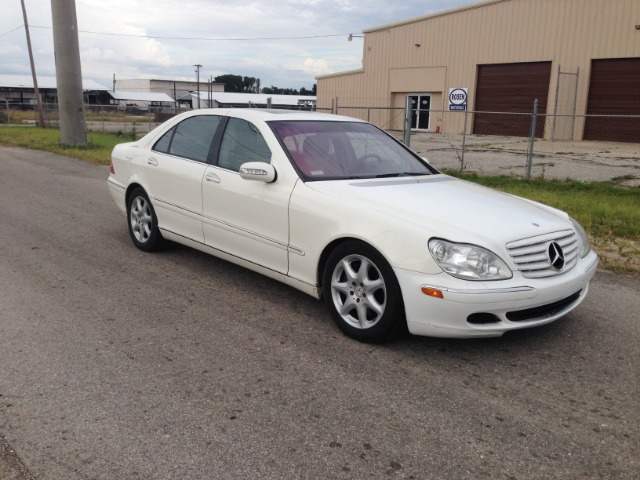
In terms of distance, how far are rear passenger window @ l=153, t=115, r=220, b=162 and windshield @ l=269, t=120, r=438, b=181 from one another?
2.52 ft

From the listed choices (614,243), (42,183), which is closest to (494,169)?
(614,243)

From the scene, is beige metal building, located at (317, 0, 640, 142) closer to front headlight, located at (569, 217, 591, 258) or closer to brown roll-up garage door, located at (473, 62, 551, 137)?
brown roll-up garage door, located at (473, 62, 551, 137)

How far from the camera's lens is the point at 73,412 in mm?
3258

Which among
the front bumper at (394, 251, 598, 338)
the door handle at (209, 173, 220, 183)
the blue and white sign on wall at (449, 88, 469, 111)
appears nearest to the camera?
the front bumper at (394, 251, 598, 338)

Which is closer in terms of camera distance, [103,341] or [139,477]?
[139,477]

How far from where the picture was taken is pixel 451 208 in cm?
424

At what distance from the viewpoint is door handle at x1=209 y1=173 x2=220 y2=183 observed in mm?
5308

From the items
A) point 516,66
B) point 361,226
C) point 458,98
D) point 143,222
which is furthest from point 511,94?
point 361,226

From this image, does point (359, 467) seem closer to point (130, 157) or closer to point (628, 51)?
point (130, 157)

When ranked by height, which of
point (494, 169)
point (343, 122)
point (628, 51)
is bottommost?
point (494, 169)

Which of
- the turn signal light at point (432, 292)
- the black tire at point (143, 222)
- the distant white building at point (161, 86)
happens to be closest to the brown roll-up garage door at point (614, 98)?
the black tire at point (143, 222)

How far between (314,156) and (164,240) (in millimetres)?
2171

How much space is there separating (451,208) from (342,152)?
1.27 metres

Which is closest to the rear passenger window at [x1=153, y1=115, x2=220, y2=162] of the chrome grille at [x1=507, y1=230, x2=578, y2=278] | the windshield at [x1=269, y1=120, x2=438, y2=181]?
the windshield at [x1=269, y1=120, x2=438, y2=181]
